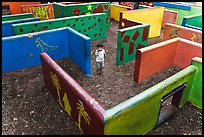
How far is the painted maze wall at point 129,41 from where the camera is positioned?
19.0 feet

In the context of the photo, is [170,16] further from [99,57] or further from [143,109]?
[143,109]

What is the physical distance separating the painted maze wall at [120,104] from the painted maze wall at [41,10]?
5861mm

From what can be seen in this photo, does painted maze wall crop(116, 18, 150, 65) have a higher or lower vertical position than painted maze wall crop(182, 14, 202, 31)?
lower

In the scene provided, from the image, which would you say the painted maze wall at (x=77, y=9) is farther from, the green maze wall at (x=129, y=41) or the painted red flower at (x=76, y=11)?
the green maze wall at (x=129, y=41)

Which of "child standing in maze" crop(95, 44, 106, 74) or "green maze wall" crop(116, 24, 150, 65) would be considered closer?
"child standing in maze" crop(95, 44, 106, 74)

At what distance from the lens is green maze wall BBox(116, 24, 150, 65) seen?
5795 millimetres

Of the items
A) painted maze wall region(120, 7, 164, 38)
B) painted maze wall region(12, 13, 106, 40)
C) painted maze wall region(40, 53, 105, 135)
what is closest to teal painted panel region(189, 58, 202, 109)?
painted maze wall region(40, 53, 105, 135)

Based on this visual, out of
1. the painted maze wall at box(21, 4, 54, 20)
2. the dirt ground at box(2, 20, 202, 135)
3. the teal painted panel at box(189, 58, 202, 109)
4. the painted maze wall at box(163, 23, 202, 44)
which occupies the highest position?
the painted maze wall at box(21, 4, 54, 20)

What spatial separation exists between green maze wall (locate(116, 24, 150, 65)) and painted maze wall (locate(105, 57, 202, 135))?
7.80 ft

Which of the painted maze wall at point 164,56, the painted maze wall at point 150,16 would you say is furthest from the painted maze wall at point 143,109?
the painted maze wall at point 150,16

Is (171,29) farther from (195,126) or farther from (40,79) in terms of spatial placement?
(40,79)

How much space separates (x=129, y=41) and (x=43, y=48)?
9.26ft

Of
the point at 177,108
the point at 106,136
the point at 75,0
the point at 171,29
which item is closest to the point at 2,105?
the point at 106,136

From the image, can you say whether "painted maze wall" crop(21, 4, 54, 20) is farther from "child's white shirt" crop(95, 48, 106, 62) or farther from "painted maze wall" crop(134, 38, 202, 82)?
"painted maze wall" crop(134, 38, 202, 82)
